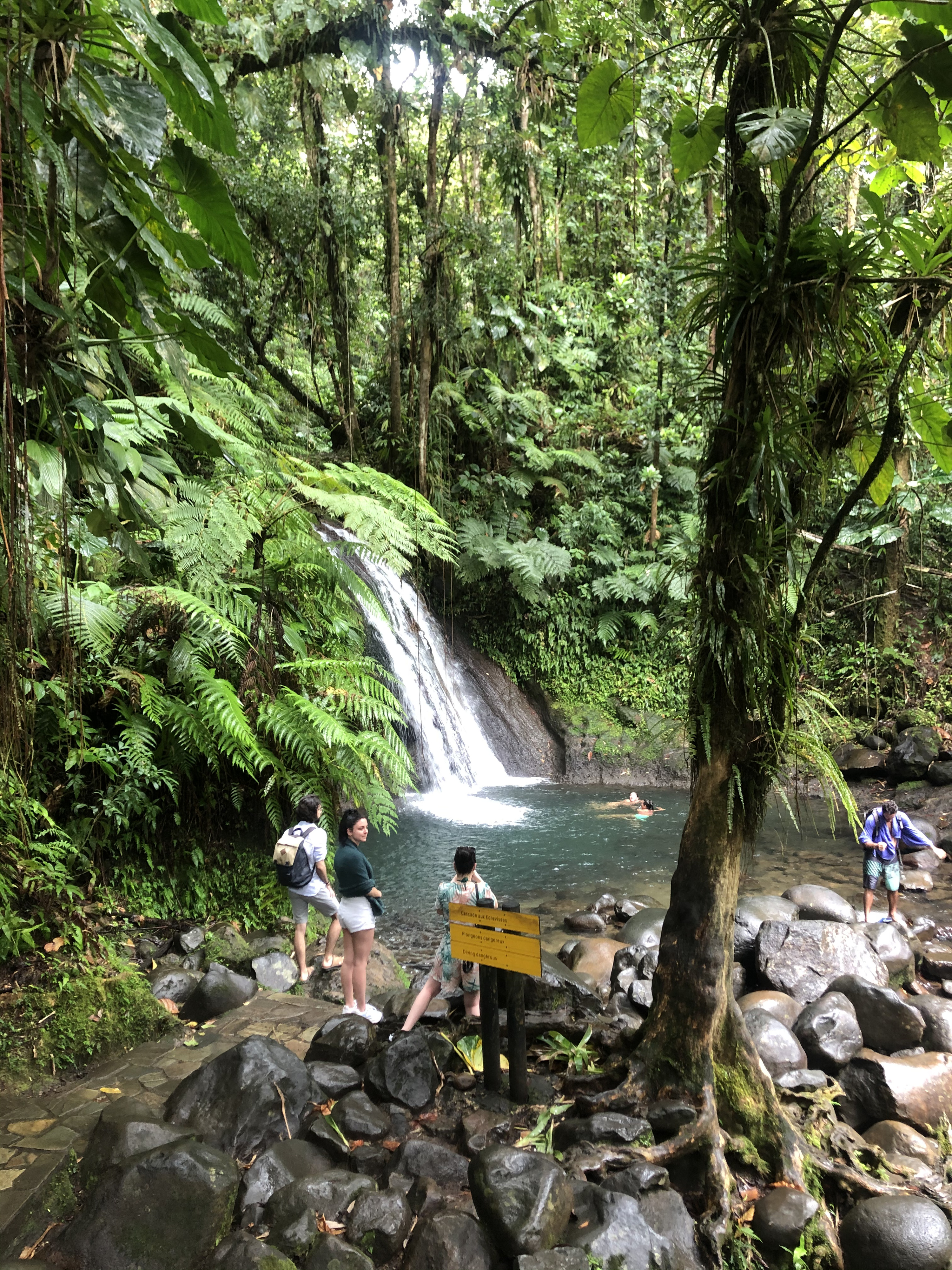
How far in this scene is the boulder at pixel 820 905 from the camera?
7051 mm

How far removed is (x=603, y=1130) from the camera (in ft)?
10.0

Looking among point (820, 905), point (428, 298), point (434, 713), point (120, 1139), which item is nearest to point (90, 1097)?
point (120, 1139)

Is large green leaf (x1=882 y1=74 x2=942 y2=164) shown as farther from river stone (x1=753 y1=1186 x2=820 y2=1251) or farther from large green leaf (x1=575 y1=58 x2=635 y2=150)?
river stone (x1=753 y1=1186 x2=820 y2=1251)

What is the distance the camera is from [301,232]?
9953 millimetres

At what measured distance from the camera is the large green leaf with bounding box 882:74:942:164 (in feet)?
7.04

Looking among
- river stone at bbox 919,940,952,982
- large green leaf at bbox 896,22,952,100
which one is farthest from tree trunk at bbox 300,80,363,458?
large green leaf at bbox 896,22,952,100

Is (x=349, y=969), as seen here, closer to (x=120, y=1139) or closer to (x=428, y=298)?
(x=120, y=1139)

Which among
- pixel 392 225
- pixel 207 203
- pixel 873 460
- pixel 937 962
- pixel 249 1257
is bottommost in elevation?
pixel 937 962

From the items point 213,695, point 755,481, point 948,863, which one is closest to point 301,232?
point 213,695

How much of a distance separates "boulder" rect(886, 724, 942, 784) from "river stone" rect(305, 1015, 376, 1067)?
32.4 ft

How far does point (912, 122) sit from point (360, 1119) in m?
4.05

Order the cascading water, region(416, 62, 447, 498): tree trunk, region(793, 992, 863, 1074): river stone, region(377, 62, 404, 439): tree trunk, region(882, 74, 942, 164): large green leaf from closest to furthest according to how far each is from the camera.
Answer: region(882, 74, 942, 164): large green leaf → region(793, 992, 863, 1074): river stone → region(377, 62, 404, 439): tree trunk → region(416, 62, 447, 498): tree trunk → the cascading water

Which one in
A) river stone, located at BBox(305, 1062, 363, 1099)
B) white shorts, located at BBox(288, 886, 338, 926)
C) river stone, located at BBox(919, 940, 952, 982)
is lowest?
river stone, located at BBox(919, 940, 952, 982)

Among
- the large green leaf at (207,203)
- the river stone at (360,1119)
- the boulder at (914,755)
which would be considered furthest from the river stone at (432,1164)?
the boulder at (914,755)
